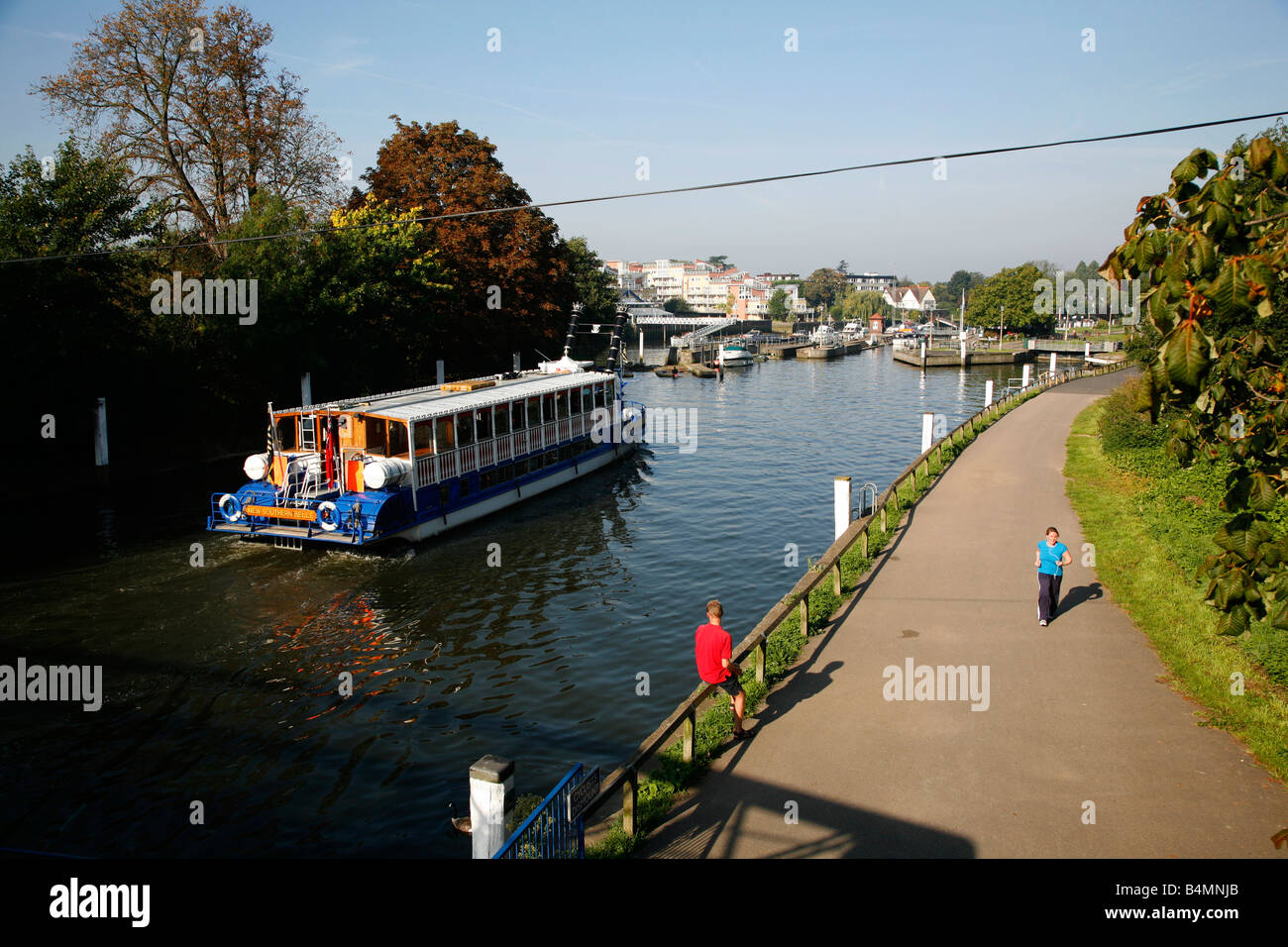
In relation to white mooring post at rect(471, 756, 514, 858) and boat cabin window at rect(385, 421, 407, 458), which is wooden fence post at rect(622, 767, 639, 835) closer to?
white mooring post at rect(471, 756, 514, 858)

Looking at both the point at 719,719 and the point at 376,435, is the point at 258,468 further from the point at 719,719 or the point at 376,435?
the point at 719,719

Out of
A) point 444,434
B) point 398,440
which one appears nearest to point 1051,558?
point 444,434

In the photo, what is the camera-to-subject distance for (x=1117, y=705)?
1123 cm

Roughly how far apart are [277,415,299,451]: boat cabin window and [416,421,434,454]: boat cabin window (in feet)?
11.4

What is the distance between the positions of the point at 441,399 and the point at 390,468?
519cm

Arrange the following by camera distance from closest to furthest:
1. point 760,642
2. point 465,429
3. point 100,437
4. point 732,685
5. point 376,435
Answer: point 732,685
point 760,642
point 376,435
point 465,429
point 100,437

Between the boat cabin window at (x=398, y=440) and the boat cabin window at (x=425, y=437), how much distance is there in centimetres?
37

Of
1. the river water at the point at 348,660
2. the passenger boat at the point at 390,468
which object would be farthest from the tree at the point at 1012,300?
the passenger boat at the point at 390,468

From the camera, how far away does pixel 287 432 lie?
2483cm

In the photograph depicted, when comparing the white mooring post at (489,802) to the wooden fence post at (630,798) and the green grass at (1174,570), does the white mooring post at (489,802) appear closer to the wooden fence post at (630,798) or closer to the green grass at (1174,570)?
the wooden fence post at (630,798)

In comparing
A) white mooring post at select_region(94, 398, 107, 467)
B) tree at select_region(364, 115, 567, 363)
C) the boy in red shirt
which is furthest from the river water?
tree at select_region(364, 115, 567, 363)
